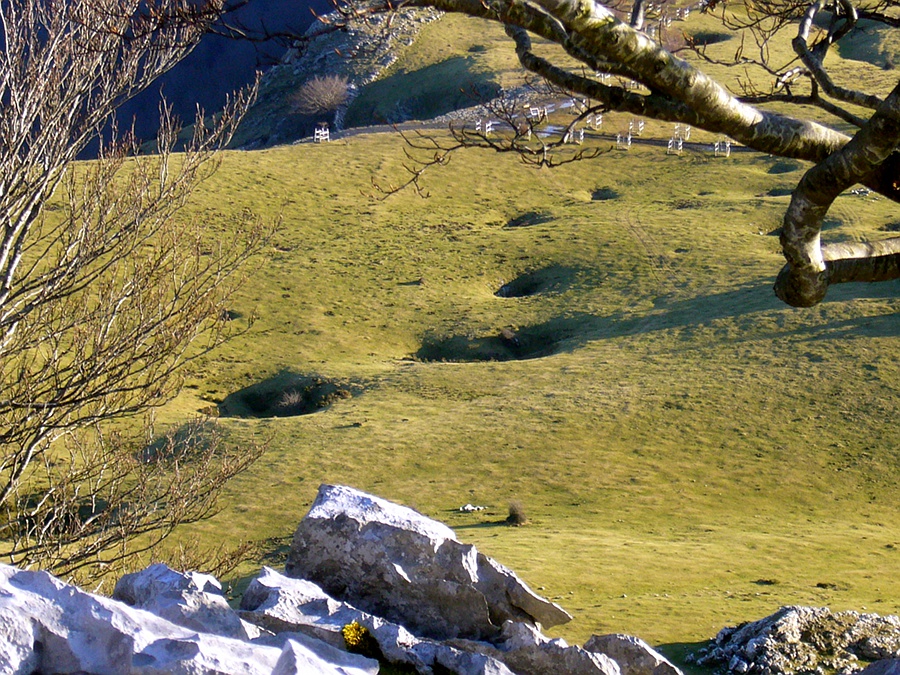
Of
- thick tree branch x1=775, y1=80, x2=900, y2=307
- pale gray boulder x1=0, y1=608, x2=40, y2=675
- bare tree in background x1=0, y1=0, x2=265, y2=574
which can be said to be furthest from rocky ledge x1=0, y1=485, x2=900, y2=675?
bare tree in background x1=0, y1=0, x2=265, y2=574

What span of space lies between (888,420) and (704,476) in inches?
299

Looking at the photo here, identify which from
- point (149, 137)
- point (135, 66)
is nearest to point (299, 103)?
point (149, 137)

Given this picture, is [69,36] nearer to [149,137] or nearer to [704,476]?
[704,476]

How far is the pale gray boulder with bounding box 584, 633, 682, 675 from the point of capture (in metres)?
8.62

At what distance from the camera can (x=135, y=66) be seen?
13.6 meters

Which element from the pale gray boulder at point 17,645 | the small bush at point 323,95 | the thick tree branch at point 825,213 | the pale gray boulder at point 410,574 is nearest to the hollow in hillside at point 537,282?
the pale gray boulder at point 410,574

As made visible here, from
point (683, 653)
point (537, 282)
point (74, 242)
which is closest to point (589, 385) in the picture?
point (537, 282)

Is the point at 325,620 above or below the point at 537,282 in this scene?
above

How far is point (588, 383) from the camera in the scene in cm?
3738

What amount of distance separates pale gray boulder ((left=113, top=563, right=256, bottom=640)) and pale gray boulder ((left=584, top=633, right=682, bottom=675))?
3.52m

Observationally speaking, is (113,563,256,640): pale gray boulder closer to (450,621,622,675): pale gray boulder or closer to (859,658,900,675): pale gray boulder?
(450,621,622,675): pale gray boulder

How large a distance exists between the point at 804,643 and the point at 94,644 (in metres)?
10.2

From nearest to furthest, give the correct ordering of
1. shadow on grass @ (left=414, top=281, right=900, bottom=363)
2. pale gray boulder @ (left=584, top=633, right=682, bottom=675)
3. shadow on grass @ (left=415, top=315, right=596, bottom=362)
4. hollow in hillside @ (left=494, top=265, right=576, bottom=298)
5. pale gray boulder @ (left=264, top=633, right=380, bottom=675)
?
pale gray boulder @ (left=264, top=633, right=380, bottom=675) → pale gray boulder @ (left=584, top=633, right=682, bottom=675) → shadow on grass @ (left=414, top=281, right=900, bottom=363) → shadow on grass @ (left=415, top=315, right=596, bottom=362) → hollow in hillside @ (left=494, top=265, right=576, bottom=298)

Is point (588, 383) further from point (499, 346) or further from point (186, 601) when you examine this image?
point (186, 601)
